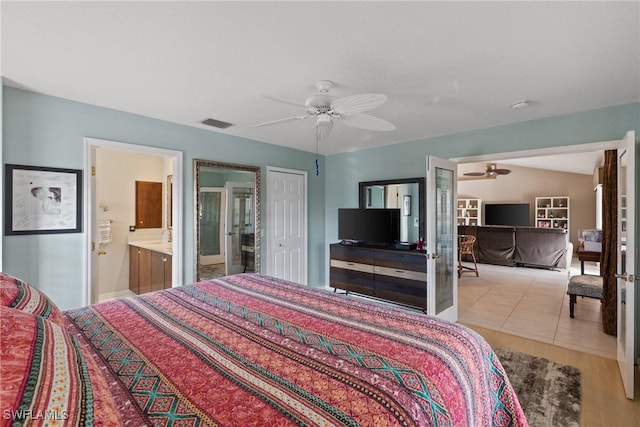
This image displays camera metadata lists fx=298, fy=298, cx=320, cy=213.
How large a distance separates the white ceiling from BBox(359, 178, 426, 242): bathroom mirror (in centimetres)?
148

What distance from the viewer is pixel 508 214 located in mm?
9367

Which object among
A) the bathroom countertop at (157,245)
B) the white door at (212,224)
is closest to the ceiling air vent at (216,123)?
the white door at (212,224)

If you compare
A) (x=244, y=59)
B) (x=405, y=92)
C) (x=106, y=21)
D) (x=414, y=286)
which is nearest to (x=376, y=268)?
(x=414, y=286)

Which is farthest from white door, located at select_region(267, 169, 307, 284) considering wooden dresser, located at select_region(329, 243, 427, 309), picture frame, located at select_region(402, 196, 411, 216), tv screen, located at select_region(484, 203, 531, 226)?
tv screen, located at select_region(484, 203, 531, 226)

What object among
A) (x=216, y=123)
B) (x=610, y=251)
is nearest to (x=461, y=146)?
(x=610, y=251)

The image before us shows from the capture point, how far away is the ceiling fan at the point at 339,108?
6.45ft

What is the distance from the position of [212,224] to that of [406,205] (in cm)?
280

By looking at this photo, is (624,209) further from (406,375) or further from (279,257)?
(279,257)

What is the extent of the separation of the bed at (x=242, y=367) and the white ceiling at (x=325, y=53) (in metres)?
1.46

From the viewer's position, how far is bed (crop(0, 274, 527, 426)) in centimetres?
78

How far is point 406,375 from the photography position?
1107mm

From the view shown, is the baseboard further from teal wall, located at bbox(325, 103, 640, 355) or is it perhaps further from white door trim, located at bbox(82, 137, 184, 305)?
Answer: teal wall, located at bbox(325, 103, 640, 355)

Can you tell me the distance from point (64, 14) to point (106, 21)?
0.19 meters

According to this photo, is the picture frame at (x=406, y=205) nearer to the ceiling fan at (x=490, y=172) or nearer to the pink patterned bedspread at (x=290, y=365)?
the pink patterned bedspread at (x=290, y=365)
